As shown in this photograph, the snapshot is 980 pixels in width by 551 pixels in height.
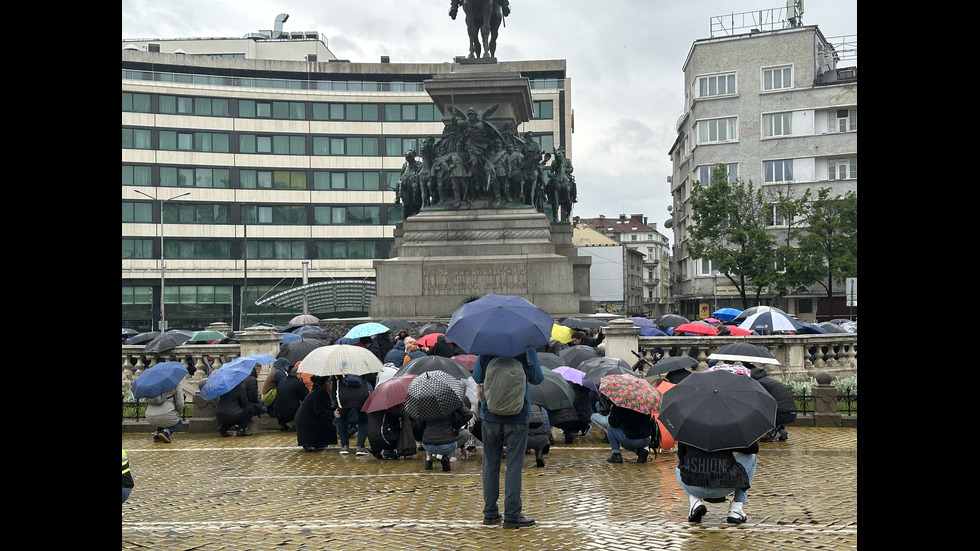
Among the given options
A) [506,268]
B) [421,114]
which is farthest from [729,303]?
[506,268]

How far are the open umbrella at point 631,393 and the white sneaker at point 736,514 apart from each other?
10.1 ft

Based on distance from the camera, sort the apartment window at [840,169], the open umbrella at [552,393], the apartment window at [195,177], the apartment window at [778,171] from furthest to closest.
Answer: the apartment window at [195,177]
the apartment window at [778,171]
the apartment window at [840,169]
the open umbrella at [552,393]

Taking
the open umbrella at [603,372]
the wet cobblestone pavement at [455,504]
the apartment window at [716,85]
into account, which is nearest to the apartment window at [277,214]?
the apartment window at [716,85]

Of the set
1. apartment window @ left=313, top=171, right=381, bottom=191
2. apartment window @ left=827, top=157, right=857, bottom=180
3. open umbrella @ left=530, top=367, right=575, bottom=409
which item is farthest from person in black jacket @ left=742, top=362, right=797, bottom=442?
Result: apartment window @ left=313, top=171, right=381, bottom=191

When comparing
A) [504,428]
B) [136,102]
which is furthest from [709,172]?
[504,428]

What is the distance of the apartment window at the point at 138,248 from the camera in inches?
2982

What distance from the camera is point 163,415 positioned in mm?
16453

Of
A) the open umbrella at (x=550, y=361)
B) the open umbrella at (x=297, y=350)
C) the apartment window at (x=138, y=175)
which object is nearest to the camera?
the open umbrella at (x=550, y=361)

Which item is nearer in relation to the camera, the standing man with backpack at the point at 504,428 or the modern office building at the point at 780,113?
the standing man with backpack at the point at 504,428

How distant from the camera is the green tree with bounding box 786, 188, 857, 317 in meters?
56.9

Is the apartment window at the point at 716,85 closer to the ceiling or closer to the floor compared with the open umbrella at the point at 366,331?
closer to the ceiling

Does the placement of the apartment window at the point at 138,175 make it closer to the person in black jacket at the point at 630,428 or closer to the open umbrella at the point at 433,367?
the open umbrella at the point at 433,367

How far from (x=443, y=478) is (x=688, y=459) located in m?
3.91

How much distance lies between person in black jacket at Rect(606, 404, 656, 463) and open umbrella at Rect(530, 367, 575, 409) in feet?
2.46
